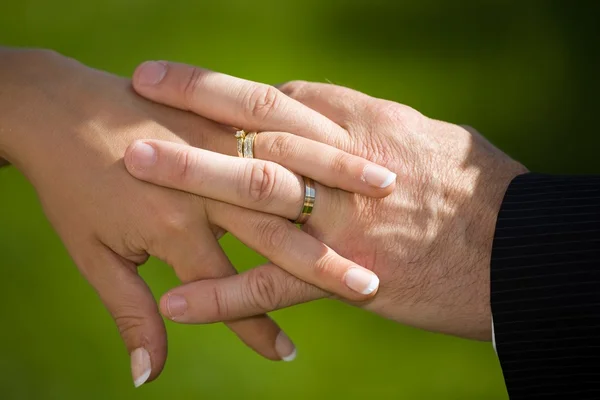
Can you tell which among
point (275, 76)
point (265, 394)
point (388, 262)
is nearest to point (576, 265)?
point (388, 262)

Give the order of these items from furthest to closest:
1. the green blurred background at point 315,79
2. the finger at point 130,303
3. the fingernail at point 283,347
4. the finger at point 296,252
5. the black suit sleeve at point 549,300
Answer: the green blurred background at point 315,79, the fingernail at point 283,347, the finger at point 130,303, the finger at point 296,252, the black suit sleeve at point 549,300

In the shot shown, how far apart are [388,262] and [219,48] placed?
2.73 m

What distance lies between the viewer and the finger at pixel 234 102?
1.77 meters

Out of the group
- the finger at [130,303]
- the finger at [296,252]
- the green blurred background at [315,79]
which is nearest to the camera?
the finger at [296,252]

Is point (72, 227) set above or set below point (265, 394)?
above

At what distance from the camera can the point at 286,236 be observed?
169 cm

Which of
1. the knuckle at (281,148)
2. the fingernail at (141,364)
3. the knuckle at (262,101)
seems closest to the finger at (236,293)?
the fingernail at (141,364)

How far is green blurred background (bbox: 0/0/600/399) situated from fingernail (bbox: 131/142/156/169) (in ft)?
5.86

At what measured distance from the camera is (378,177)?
1.64m

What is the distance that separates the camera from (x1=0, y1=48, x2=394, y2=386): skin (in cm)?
170

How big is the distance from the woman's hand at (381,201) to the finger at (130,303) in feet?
0.30

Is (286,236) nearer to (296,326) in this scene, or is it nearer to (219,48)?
(296,326)

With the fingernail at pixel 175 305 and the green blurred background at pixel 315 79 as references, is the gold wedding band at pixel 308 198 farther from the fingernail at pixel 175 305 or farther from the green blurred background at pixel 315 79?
the green blurred background at pixel 315 79

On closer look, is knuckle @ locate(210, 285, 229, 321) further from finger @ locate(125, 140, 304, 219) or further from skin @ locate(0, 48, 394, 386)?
finger @ locate(125, 140, 304, 219)
